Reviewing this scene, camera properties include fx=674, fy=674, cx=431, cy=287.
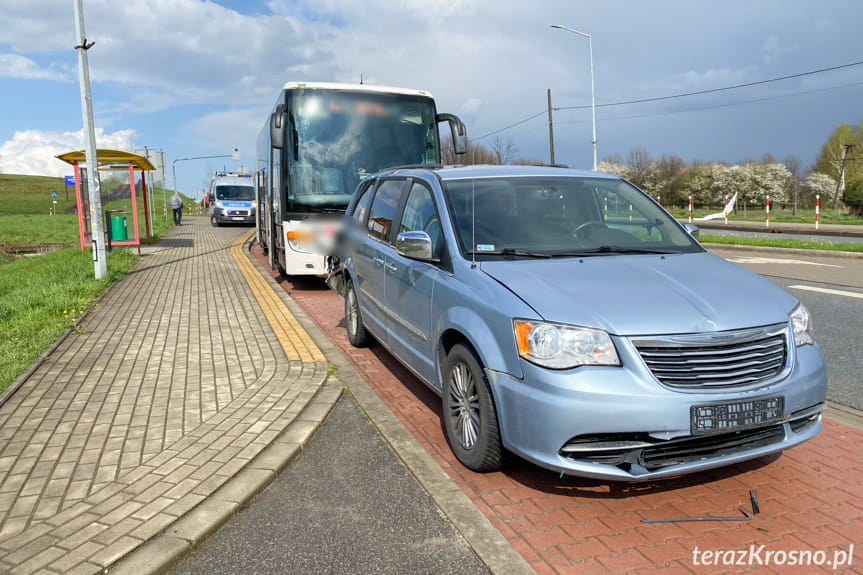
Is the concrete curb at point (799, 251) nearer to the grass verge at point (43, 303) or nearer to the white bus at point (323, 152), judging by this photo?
the white bus at point (323, 152)

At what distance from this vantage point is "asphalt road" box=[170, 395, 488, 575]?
3023 mm

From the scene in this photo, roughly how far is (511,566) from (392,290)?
277cm

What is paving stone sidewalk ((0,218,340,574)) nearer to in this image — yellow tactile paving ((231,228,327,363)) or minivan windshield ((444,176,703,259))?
yellow tactile paving ((231,228,327,363))

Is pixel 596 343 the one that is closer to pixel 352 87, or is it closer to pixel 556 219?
pixel 556 219

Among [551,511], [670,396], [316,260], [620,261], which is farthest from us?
[316,260]

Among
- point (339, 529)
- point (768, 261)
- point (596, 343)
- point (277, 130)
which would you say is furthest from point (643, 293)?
point (768, 261)

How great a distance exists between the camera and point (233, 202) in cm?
3189

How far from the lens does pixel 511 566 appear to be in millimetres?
2951

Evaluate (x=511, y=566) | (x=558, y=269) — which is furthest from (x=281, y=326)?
(x=511, y=566)

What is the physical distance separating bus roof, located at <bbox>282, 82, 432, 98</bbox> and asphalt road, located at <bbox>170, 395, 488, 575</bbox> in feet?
25.8

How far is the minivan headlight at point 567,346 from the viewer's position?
3.27m

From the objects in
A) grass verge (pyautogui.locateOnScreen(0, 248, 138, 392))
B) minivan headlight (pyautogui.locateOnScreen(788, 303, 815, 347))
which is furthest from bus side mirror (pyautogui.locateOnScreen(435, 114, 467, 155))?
minivan headlight (pyautogui.locateOnScreen(788, 303, 815, 347))

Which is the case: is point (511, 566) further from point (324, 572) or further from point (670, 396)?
point (670, 396)

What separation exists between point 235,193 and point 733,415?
31543 mm
